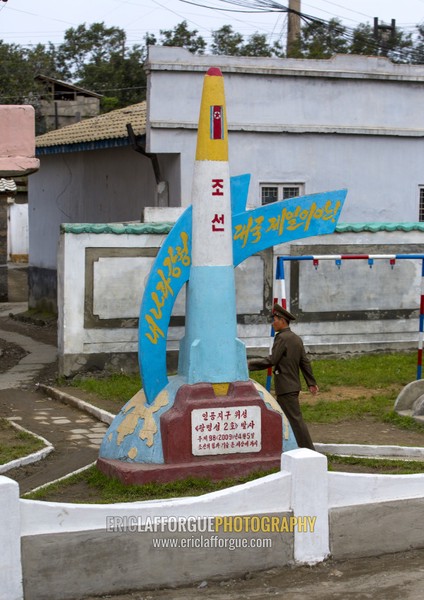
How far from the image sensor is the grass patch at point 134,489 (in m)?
9.51

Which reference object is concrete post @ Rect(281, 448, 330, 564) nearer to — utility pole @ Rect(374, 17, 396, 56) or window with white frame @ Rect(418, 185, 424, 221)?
window with white frame @ Rect(418, 185, 424, 221)

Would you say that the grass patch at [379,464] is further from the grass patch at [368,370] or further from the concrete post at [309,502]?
the grass patch at [368,370]

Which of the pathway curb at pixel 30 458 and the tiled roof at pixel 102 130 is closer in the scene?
the pathway curb at pixel 30 458

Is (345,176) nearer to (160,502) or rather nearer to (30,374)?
(30,374)

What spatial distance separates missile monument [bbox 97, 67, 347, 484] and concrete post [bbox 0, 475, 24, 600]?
277 centimetres

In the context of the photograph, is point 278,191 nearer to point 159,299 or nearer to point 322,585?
point 159,299

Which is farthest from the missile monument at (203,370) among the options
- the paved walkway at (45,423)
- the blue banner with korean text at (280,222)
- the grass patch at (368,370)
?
the grass patch at (368,370)

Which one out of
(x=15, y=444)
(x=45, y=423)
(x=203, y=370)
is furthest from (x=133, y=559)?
(x=45, y=423)

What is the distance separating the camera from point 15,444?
12.1 m

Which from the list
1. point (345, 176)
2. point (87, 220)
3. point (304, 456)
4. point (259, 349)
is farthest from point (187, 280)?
point (87, 220)

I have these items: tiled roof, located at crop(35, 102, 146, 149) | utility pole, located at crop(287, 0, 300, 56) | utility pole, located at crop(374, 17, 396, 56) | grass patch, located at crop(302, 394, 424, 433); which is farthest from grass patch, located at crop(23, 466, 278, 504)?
utility pole, located at crop(374, 17, 396, 56)

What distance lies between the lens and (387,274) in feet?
60.6

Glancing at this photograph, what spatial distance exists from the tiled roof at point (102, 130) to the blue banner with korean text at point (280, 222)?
32.7ft

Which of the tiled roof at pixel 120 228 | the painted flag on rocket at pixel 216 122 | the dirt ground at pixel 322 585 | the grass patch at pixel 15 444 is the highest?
the painted flag on rocket at pixel 216 122
